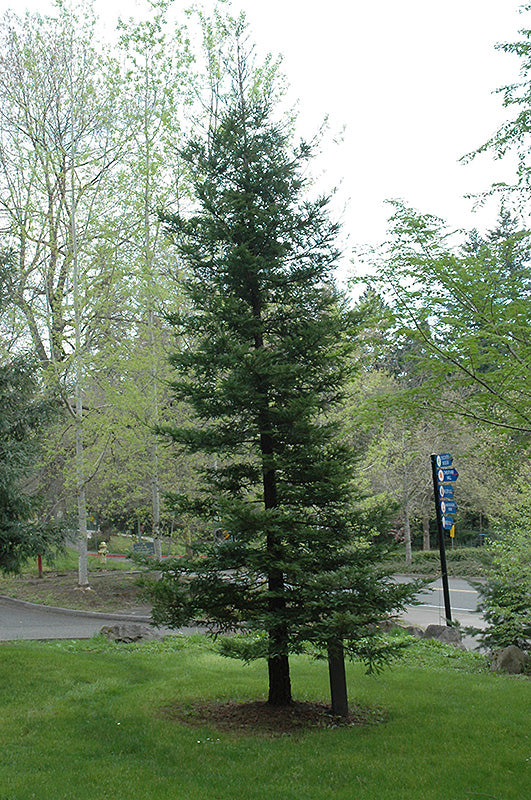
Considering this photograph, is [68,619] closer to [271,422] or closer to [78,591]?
[78,591]

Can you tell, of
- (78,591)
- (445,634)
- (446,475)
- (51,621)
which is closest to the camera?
(445,634)

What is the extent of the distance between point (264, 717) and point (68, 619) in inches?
378

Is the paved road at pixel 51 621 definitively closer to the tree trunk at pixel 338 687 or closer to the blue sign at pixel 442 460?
the blue sign at pixel 442 460

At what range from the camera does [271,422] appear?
7258 millimetres

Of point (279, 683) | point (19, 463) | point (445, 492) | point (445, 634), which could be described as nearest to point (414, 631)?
point (445, 634)

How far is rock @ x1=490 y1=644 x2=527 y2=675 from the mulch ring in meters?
3.55

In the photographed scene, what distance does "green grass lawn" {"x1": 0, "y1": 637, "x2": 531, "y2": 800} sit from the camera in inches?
193

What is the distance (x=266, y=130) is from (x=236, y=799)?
7.06 metres

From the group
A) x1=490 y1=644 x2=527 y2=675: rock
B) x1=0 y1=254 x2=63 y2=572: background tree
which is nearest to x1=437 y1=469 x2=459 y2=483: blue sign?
x1=490 y1=644 x2=527 y2=675: rock

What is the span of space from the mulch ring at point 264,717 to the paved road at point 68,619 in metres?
5.19

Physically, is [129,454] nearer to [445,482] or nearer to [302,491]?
[445,482]

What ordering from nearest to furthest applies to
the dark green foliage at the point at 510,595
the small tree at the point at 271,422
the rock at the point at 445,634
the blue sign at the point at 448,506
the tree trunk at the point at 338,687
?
the small tree at the point at 271,422
the tree trunk at the point at 338,687
the dark green foliage at the point at 510,595
the rock at the point at 445,634
the blue sign at the point at 448,506

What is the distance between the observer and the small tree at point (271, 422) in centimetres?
641

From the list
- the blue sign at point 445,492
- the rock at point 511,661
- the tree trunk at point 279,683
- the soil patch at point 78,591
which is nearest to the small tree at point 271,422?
the tree trunk at point 279,683
